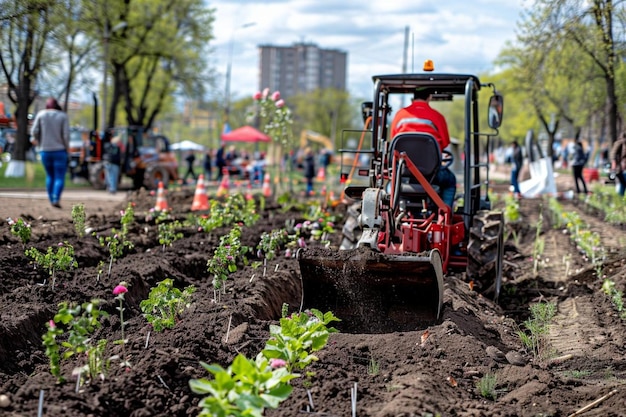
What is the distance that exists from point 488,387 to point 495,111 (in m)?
4.20

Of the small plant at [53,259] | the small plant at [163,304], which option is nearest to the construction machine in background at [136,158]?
the small plant at [53,259]

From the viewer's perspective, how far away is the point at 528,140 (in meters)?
26.0

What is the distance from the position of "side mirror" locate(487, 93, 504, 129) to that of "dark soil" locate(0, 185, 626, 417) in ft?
5.79

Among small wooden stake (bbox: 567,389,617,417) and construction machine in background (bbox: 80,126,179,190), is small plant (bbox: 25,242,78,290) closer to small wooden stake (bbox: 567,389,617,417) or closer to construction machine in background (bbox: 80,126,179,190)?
small wooden stake (bbox: 567,389,617,417)

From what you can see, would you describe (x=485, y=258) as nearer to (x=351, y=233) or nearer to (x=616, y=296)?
(x=351, y=233)

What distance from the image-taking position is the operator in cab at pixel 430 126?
9195 mm

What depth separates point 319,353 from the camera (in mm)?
6199

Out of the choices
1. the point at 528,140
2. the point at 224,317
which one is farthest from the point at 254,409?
the point at 528,140

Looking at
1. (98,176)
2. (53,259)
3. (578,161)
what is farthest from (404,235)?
(98,176)

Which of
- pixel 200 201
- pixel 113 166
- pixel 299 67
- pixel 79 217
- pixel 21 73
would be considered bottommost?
pixel 200 201

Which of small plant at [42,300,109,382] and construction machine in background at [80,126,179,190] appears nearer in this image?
small plant at [42,300,109,382]

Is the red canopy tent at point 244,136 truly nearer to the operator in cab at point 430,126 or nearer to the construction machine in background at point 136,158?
the construction machine in background at point 136,158

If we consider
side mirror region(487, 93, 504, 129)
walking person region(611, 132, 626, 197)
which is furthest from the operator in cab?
walking person region(611, 132, 626, 197)

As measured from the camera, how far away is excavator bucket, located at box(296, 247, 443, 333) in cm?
752
